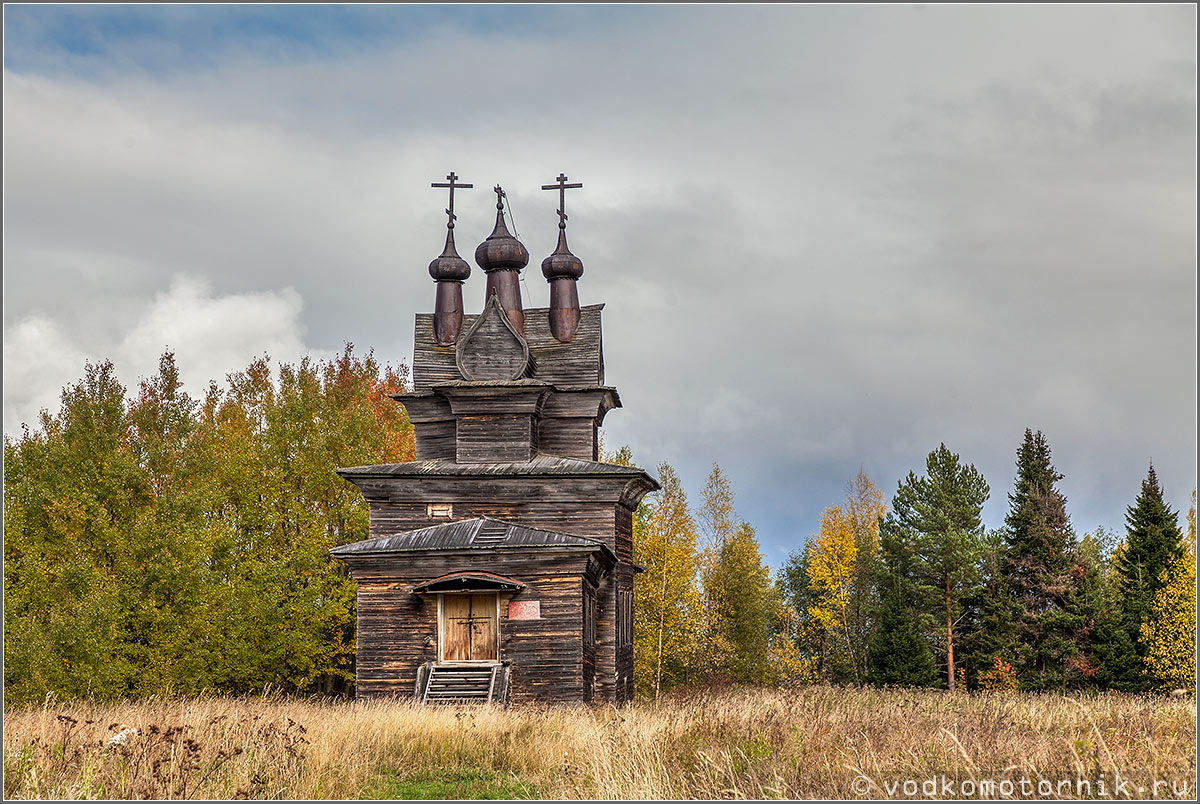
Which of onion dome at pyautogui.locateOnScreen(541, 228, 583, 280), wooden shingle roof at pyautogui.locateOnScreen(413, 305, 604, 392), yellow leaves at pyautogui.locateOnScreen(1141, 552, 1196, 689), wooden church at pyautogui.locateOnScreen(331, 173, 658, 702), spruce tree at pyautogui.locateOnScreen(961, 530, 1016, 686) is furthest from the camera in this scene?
spruce tree at pyautogui.locateOnScreen(961, 530, 1016, 686)

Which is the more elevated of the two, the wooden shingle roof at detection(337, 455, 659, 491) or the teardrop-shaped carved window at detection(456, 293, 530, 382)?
the teardrop-shaped carved window at detection(456, 293, 530, 382)

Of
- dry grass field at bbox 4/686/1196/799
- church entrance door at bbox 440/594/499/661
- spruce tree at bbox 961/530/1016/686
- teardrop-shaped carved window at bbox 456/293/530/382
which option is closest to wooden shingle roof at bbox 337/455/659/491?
teardrop-shaped carved window at bbox 456/293/530/382

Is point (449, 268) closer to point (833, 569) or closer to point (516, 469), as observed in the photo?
point (516, 469)

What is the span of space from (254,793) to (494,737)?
518 centimetres

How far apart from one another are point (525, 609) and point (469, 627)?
1.48 m

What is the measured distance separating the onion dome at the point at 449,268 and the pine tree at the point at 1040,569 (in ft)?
85.4

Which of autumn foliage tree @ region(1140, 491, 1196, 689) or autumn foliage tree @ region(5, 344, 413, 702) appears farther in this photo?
autumn foliage tree @ region(1140, 491, 1196, 689)

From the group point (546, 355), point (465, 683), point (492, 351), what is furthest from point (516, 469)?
point (465, 683)

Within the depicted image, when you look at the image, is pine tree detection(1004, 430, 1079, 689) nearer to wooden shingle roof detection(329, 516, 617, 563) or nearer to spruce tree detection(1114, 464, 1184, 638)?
spruce tree detection(1114, 464, 1184, 638)

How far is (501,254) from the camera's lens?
3106 cm

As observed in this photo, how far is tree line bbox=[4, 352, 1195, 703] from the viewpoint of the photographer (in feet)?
84.4

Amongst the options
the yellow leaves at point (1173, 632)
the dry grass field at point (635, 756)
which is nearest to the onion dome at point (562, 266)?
the dry grass field at point (635, 756)

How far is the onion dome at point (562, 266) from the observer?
1216 inches

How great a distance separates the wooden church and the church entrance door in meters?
0.03
